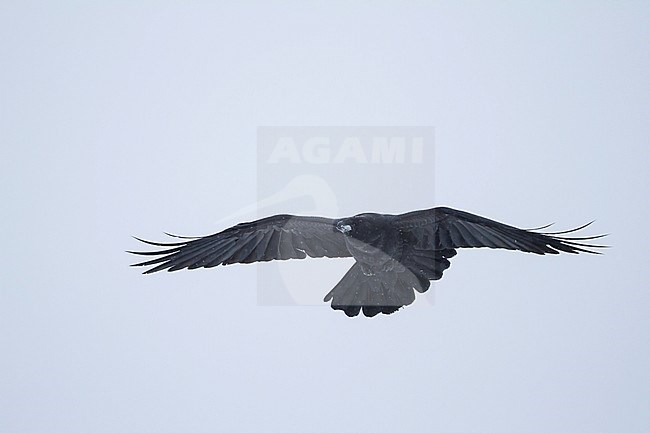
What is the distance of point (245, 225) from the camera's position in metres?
8.40

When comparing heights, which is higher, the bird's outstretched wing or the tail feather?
the bird's outstretched wing

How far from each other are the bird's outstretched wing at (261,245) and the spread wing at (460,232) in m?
0.77

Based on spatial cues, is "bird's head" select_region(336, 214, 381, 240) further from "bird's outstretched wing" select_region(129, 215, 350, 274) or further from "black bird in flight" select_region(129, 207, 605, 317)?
"bird's outstretched wing" select_region(129, 215, 350, 274)

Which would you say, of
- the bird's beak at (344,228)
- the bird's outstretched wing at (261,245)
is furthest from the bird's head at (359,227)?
the bird's outstretched wing at (261,245)

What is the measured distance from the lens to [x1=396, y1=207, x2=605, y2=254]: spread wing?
792 centimetres

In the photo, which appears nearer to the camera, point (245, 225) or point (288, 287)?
point (245, 225)

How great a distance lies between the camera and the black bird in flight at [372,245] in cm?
790

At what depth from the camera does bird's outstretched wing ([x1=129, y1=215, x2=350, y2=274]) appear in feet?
27.1

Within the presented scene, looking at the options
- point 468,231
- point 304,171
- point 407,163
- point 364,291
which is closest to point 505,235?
point 468,231

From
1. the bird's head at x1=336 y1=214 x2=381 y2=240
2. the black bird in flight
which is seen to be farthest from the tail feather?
the bird's head at x1=336 y1=214 x2=381 y2=240

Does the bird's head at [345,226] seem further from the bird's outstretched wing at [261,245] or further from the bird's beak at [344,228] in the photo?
the bird's outstretched wing at [261,245]

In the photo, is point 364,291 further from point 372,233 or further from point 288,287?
point 288,287

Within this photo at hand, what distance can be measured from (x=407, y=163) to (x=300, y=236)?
12.9 feet

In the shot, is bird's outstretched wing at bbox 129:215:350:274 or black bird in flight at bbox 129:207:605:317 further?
bird's outstretched wing at bbox 129:215:350:274
